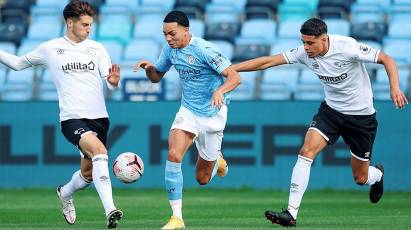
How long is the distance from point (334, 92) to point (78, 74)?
302cm

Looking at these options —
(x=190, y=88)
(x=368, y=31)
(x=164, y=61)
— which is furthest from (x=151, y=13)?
(x=190, y=88)

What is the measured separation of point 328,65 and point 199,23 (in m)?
11.4

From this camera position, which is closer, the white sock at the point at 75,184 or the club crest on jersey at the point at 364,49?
the club crest on jersey at the point at 364,49

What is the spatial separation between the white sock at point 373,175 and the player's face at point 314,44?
2.40m

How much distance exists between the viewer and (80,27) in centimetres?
1330

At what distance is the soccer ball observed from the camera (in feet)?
43.7

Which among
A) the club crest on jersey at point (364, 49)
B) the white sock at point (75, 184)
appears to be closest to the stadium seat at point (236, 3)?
the white sock at point (75, 184)

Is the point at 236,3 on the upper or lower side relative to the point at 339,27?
upper

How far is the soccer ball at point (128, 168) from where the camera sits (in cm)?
1331

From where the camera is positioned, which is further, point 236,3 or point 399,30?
point 236,3

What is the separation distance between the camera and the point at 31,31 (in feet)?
84.2

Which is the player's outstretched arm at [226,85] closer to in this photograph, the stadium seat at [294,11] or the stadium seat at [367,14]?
the stadium seat at [367,14]

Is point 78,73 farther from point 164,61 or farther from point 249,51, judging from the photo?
point 249,51

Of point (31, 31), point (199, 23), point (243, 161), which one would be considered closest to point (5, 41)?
point (31, 31)
